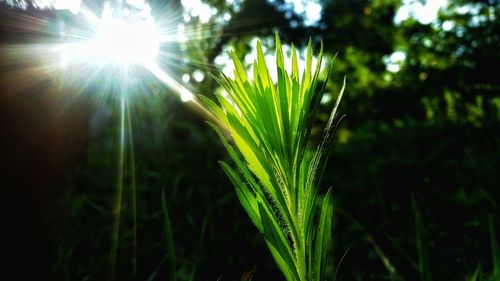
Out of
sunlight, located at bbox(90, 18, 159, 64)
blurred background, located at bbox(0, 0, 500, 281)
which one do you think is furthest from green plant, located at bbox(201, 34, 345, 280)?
sunlight, located at bbox(90, 18, 159, 64)

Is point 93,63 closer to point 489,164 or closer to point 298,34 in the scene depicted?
point 489,164

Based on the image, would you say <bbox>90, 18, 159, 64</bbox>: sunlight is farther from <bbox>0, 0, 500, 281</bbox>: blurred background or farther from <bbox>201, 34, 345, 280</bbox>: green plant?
<bbox>201, 34, 345, 280</bbox>: green plant

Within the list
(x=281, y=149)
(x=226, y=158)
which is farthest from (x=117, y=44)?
(x=226, y=158)

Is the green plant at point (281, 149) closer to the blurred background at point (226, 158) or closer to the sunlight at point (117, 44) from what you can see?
the blurred background at point (226, 158)

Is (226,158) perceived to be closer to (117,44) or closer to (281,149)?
(117,44)

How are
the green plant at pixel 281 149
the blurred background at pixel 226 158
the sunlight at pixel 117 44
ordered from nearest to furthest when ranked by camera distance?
the green plant at pixel 281 149 < the blurred background at pixel 226 158 < the sunlight at pixel 117 44

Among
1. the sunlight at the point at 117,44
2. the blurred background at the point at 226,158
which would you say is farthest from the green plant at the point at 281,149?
the sunlight at the point at 117,44
